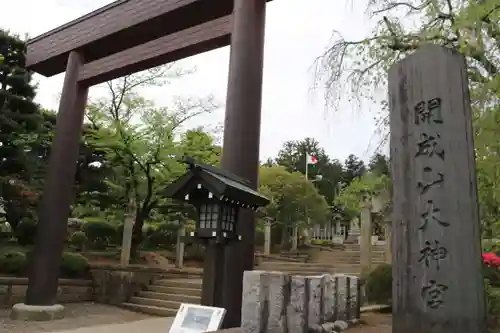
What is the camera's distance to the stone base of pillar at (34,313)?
29.3 feet

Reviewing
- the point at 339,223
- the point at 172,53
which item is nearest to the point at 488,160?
the point at 172,53

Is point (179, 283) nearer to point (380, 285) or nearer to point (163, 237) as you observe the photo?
point (380, 285)

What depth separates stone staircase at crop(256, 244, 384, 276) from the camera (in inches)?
640

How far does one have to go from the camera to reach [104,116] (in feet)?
47.5

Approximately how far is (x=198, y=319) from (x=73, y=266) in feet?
29.2

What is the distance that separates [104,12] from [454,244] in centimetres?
933

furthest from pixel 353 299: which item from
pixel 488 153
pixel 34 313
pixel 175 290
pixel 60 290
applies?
pixel 60 290

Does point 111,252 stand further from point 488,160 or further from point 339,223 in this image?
point 339,223

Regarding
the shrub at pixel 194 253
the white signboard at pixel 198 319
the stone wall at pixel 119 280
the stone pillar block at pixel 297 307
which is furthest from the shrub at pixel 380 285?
the shrub at pixel 194 253

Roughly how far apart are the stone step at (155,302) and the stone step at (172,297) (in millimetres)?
176

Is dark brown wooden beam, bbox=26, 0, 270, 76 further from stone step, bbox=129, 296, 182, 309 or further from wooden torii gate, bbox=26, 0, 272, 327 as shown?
stone step, bbox=129, 296, 182, 309

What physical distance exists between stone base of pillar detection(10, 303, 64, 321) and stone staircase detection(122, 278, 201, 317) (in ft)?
7.55

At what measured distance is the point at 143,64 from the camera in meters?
9.76

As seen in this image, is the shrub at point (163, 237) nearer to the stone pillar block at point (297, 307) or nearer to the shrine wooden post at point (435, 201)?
the stone pillar block at point (297, 307)
